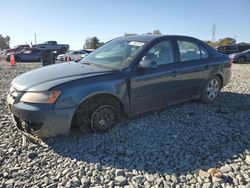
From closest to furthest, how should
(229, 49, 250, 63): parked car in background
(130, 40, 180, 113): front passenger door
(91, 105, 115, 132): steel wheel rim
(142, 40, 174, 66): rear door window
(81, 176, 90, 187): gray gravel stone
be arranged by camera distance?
(81, 176, 90, 187): gray gravel stone < (91, 105, 115, 132): steel wheel rim < (130, 40, 180, 113): front passenger door < (142, 40, 174, 66): rear door window < (229, 49, 250, 63): parked car in background

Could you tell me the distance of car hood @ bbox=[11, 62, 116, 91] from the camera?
135 inches

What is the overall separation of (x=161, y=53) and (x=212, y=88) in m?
1.89

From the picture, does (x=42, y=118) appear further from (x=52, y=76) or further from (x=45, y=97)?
(x=52, y=76)

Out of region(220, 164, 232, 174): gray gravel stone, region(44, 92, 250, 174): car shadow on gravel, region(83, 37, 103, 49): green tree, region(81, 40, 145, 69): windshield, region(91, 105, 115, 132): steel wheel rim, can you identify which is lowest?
region(220, 164, 232, 174): gray gravel stone

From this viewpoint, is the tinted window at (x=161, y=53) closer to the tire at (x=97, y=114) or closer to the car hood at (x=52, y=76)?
the car hood at (x=52, y=76)

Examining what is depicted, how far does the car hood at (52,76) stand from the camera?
3.44 meters

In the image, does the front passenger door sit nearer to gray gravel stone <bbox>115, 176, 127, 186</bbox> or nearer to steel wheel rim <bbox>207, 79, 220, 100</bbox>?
steel wheel rim <bbox>207, 79, 220, 100</bbox>

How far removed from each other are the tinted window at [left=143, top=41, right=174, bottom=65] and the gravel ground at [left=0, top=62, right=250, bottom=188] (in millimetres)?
1086

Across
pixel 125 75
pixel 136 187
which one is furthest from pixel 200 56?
pixel 136 187

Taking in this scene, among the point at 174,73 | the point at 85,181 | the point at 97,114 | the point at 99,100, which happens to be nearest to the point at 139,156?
the point at 85,181

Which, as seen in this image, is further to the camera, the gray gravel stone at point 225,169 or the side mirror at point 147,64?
the side mirror at point 147,64

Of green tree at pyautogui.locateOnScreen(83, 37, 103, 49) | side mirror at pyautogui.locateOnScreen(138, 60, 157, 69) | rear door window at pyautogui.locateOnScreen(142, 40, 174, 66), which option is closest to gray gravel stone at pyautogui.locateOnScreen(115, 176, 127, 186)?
side mirror at pyautogui.locateOnScreen(138, 60, 157, 69)

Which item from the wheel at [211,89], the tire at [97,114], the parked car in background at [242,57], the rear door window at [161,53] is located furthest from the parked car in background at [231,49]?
the tire at [97,114]

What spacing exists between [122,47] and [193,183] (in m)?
2.76
